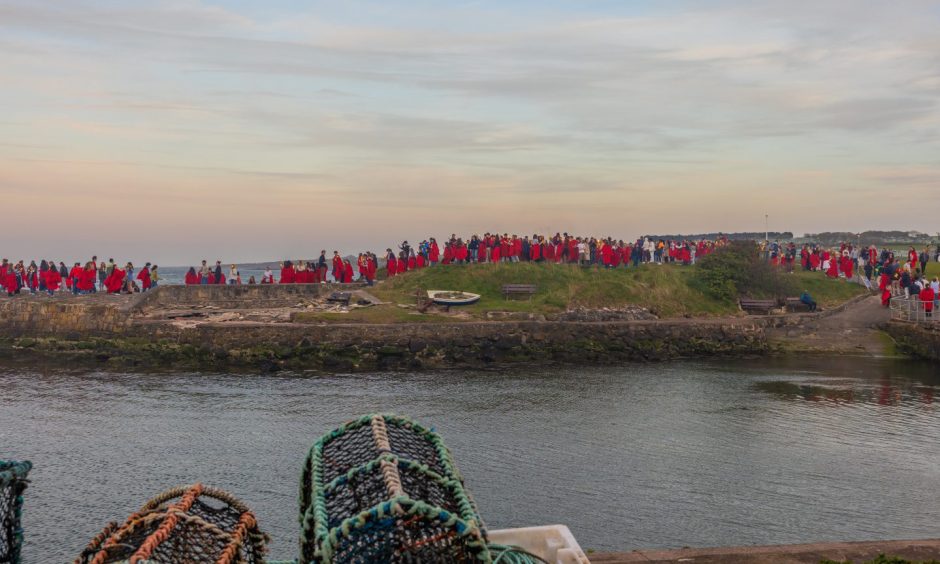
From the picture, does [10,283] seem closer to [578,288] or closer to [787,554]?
[578,288]

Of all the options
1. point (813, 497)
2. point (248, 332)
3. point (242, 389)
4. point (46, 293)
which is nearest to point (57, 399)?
point (242, 389)

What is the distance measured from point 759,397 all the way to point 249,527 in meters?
20.1

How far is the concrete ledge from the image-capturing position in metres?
7.86

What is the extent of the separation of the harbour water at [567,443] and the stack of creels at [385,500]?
21.6ft

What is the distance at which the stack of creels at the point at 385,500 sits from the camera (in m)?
4.30

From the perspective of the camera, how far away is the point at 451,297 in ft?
107

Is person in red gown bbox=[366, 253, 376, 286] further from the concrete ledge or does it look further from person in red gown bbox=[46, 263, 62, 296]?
the concrete ledge

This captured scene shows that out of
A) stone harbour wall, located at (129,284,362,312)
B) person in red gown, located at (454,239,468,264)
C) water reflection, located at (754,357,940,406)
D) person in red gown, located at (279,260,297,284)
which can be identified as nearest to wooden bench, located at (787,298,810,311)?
water reflection, located at (754,357,940,406)

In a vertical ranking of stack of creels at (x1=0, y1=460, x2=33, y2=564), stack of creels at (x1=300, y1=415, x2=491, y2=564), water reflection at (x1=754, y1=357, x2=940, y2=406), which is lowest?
water reflection at (x1=754, y1=357, x2=940, y2=406)

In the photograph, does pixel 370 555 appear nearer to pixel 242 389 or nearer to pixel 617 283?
pixel 242 389

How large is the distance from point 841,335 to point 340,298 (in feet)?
65.5

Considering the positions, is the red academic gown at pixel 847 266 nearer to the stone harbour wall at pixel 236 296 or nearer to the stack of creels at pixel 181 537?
the stone harbour wall at pixel 236 296

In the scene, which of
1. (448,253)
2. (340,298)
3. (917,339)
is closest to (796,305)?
(917,339)

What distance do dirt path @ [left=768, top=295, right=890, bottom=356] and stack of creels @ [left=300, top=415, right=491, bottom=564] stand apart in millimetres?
28151
